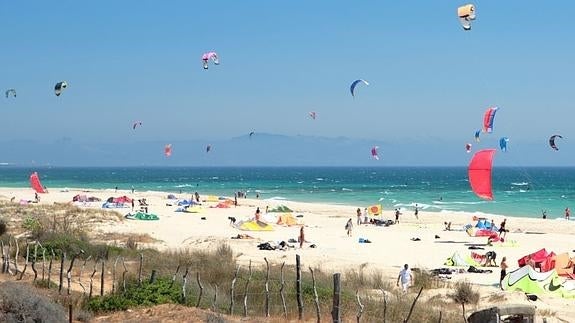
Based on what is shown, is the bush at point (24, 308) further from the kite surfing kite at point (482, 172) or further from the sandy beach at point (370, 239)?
the sandy beach at point (370, 239)

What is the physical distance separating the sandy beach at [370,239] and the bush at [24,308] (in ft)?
29.7

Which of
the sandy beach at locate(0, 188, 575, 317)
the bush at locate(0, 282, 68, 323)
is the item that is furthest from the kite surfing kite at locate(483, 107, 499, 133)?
the bush at locate(0, 282, 68, 323)

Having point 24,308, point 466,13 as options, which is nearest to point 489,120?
point 466,13

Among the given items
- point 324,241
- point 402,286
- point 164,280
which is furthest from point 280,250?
point 164,280

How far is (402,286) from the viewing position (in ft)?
49.4

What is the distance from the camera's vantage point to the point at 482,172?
1399 centimetres

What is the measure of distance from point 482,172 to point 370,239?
13932 millimetres

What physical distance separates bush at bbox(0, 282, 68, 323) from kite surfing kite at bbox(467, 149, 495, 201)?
8.74 meters

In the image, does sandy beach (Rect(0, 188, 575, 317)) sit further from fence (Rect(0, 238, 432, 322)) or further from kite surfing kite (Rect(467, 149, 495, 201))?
fence (Rect(0, 238, 432, 322))

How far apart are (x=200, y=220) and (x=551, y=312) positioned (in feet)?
77.8

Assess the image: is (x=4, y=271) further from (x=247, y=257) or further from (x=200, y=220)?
(x=200, y=220)

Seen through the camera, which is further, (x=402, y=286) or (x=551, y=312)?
(x=402, y=286)

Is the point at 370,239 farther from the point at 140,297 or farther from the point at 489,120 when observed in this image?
the point at 140,297

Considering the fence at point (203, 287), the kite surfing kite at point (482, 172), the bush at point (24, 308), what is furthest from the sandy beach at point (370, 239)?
the bush at point (24, 308)
